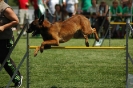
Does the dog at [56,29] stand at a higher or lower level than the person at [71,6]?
higher

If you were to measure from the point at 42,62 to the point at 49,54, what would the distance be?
5.21ft

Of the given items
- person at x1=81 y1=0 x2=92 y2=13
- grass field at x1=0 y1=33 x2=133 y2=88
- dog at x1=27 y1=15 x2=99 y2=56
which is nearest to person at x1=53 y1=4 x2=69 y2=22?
person at x1=81 y1=0 x2=92 y2=13

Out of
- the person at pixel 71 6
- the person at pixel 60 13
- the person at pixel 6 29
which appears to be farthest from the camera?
the person at pixel 60 13

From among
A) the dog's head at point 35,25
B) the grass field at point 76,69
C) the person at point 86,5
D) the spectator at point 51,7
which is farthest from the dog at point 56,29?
the spectator at point 51,7

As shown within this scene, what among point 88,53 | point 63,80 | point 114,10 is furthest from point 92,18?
point 63,80

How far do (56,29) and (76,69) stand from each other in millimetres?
2052

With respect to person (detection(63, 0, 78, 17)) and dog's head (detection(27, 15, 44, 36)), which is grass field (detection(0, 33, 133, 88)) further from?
person (detection(63, 0, 78, 17))

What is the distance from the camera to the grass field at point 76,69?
7954 mm

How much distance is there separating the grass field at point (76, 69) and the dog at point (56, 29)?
82 centimetres

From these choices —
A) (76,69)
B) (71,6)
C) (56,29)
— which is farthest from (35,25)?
(71,6)

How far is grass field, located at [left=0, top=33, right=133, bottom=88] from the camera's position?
313 inches

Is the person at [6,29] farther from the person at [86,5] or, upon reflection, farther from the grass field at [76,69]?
the person at [86,5]

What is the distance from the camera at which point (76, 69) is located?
950cm

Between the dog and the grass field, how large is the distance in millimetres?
819
